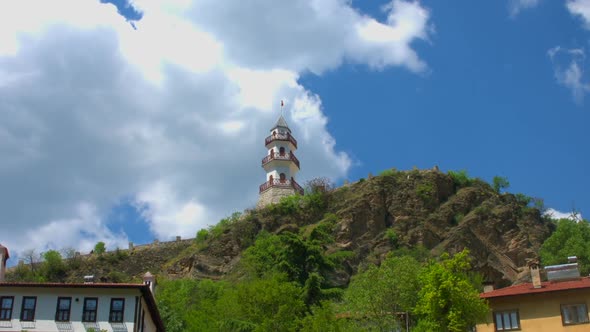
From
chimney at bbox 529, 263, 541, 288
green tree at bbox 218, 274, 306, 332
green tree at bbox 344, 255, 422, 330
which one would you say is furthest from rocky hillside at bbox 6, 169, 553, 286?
chimney at bbox 529, 263, 541, 288

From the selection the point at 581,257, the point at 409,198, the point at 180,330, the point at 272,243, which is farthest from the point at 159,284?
the point at 581,257

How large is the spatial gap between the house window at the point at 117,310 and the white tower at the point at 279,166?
208 feet

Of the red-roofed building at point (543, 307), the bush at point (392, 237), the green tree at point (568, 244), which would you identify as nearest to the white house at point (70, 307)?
the red-roofed building at point (543, 307)

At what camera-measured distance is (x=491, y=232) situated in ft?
300

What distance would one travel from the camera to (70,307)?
3950 cm

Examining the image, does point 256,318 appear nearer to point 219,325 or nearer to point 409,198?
point 219,325

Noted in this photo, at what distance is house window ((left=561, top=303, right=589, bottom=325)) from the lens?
40969 mm

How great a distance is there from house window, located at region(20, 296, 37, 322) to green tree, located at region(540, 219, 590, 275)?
54.0m

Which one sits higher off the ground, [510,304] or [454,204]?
[454,204]

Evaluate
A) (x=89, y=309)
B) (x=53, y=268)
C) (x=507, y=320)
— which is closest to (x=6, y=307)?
(x=89, y=309)

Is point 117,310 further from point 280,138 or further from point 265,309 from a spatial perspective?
point 280,138

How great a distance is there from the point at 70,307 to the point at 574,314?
27.0 meters

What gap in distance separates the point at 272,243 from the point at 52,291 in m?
41.7

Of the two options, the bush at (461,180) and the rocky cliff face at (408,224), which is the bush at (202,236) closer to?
the rocky cliff face at (408,224)
